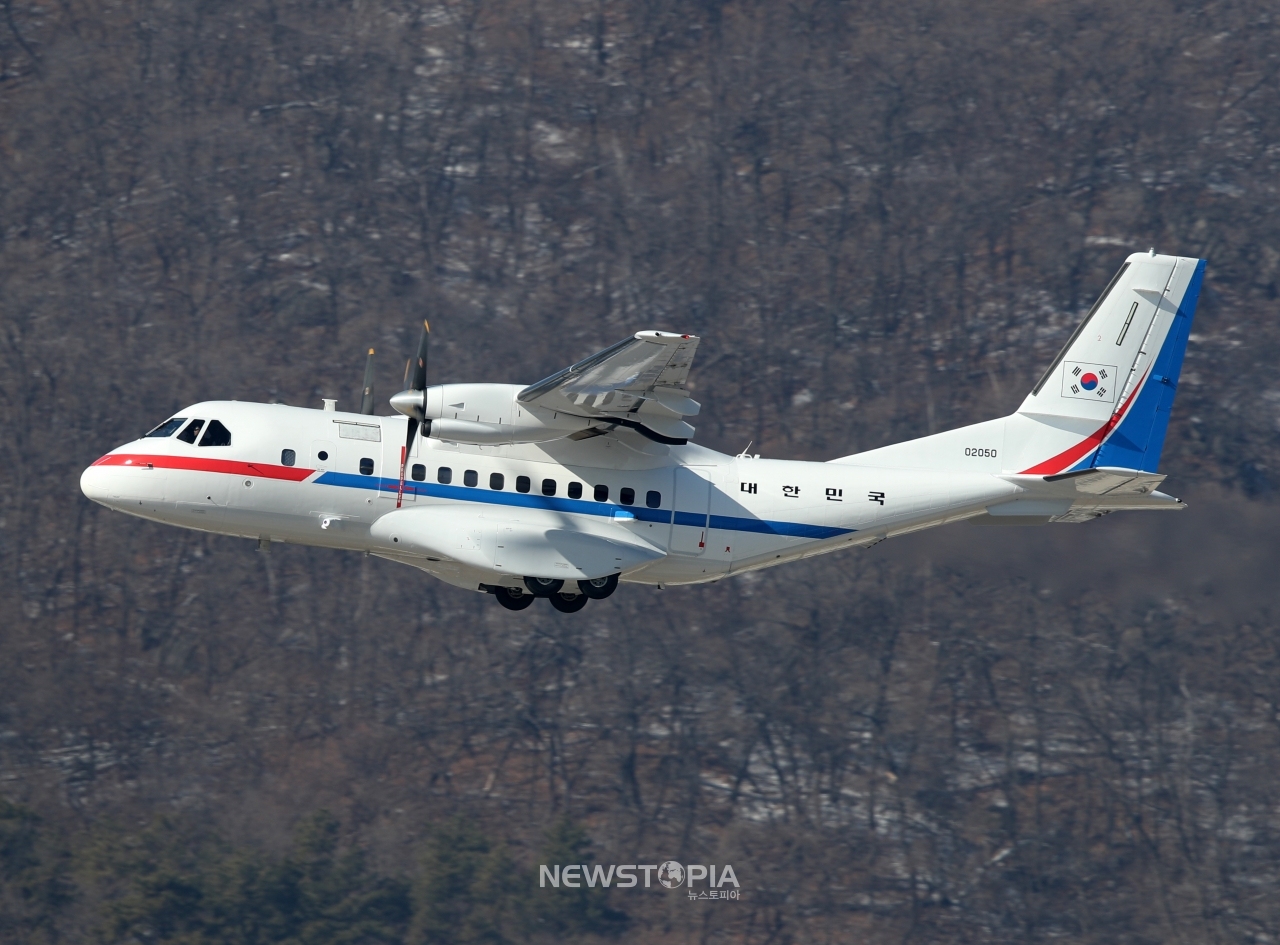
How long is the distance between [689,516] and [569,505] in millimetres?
1680

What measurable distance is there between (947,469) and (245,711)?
2913 centimetres

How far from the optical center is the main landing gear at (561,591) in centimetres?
2306

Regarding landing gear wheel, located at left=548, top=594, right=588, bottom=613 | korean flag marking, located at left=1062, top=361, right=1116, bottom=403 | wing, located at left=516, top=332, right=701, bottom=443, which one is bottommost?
landing gear wheel, located at left=548, top=594, right=588, bottom=613

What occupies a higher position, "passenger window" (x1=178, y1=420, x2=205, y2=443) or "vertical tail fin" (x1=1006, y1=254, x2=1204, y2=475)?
"vertical tail fin" (x1=1006, y1=254, x2=1204, y2=475)

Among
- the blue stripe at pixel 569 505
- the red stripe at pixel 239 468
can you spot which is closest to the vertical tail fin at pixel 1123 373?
the blue stripe at pixel 569 505

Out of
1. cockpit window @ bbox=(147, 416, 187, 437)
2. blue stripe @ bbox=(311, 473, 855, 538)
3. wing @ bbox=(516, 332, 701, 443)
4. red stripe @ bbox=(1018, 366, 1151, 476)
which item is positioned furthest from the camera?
red stripe @ bbox=(1018, 366, 1151, 476)

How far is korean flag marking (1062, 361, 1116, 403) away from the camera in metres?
24.5

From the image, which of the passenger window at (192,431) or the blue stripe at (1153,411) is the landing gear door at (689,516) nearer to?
the blue stripe at (1153,411)

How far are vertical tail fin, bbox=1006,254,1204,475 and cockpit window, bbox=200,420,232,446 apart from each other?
11.0 m

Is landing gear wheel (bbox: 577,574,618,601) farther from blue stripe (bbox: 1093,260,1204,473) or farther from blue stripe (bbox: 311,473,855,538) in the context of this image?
blue stripe (bbox: 1093,260,1204,473)

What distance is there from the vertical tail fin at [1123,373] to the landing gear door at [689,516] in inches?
183

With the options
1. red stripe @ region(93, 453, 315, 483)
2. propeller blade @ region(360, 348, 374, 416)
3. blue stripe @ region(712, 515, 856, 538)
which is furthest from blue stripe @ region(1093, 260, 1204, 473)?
red stripe @ region(93, 453, 315, 483)

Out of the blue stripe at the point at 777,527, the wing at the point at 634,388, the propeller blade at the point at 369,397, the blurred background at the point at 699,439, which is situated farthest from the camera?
the blurred background at the point at 699,439

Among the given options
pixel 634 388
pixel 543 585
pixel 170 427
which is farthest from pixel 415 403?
pixel 170 427
